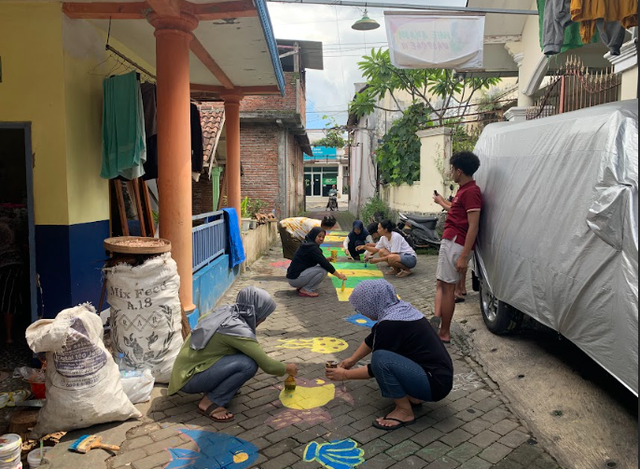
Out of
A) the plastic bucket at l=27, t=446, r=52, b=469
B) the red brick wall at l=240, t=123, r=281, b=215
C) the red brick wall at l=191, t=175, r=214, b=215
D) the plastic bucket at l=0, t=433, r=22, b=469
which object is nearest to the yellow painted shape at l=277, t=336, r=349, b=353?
the plastic bucket at l=27, t=446, r=52, b=469

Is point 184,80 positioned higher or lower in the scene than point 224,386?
higher

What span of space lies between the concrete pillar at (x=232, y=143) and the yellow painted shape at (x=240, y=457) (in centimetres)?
657

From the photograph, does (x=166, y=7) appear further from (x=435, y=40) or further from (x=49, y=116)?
(x=435, y=40)

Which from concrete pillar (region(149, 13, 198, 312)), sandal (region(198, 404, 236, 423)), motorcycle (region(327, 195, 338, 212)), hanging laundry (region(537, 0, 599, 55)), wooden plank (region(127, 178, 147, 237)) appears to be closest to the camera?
sandal (region(198, 404, 236, 423))

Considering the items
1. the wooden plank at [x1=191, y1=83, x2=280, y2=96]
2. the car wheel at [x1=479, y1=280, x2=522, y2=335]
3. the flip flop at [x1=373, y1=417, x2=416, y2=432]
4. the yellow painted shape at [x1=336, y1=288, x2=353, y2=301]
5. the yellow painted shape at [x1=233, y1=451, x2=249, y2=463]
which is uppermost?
the wooden plank at [x1=191, y1=83, x2=280, y2=96]

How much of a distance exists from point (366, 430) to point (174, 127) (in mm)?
3313

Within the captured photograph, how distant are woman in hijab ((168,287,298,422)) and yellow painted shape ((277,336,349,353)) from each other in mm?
1511

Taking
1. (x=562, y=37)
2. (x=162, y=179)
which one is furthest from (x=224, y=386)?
(x=562, y=37)

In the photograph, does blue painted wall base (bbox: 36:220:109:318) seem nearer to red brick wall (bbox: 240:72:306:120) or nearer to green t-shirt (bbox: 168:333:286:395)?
green t-shirt (bbox: 168:333:286:395)

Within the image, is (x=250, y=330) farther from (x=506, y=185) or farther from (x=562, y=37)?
(x=562, y=37)

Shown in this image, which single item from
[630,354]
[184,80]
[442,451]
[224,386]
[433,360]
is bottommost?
[442,451]

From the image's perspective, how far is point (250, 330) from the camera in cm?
384

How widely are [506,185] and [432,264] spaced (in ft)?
17.5

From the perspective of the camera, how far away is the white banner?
8.58 meters
